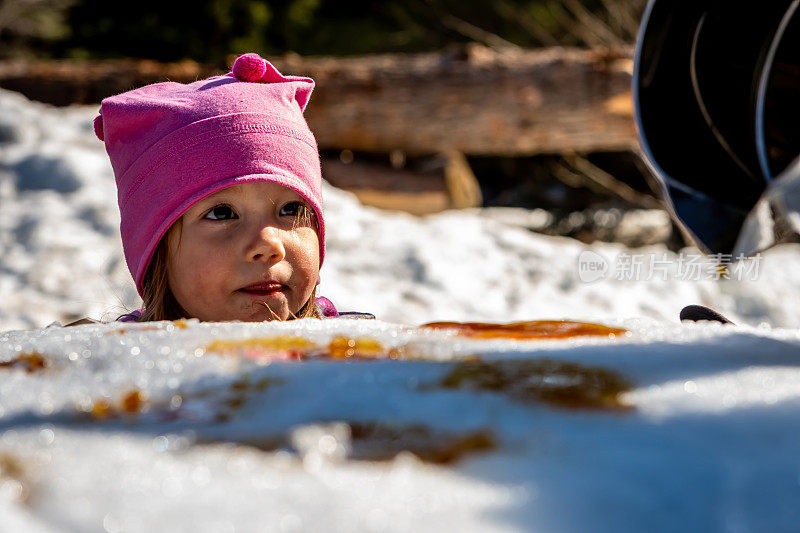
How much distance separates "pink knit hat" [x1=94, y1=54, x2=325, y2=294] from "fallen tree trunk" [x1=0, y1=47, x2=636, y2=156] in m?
Answer: 2.74

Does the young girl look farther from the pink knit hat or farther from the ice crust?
the ice crust

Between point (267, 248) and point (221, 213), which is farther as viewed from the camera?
point (221, 213)

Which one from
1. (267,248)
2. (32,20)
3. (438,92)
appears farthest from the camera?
(32,20)

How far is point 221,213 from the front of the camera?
179 centimetres

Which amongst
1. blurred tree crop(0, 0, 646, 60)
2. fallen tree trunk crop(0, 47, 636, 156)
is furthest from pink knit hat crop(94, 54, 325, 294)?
blurred tree crop(0, 0, 646, 60)

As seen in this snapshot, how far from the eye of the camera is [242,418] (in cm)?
76

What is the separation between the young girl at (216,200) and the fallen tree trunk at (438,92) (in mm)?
2792

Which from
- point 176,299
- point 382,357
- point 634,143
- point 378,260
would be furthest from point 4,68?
point 382,357

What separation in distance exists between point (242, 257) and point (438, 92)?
3.26 meters

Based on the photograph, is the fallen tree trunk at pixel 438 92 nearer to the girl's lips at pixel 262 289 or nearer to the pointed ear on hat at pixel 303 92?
the pointed ear on hat at pixel 303 92

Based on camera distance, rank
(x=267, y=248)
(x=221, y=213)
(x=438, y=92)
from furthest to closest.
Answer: (x=438, y=92)
(x=221, y=213)
(x=267, y=248)

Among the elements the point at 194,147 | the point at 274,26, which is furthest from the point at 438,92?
the point at 274,26

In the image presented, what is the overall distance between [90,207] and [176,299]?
184 centimetres

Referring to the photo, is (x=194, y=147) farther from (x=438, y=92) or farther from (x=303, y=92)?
(x=438, y=92)
